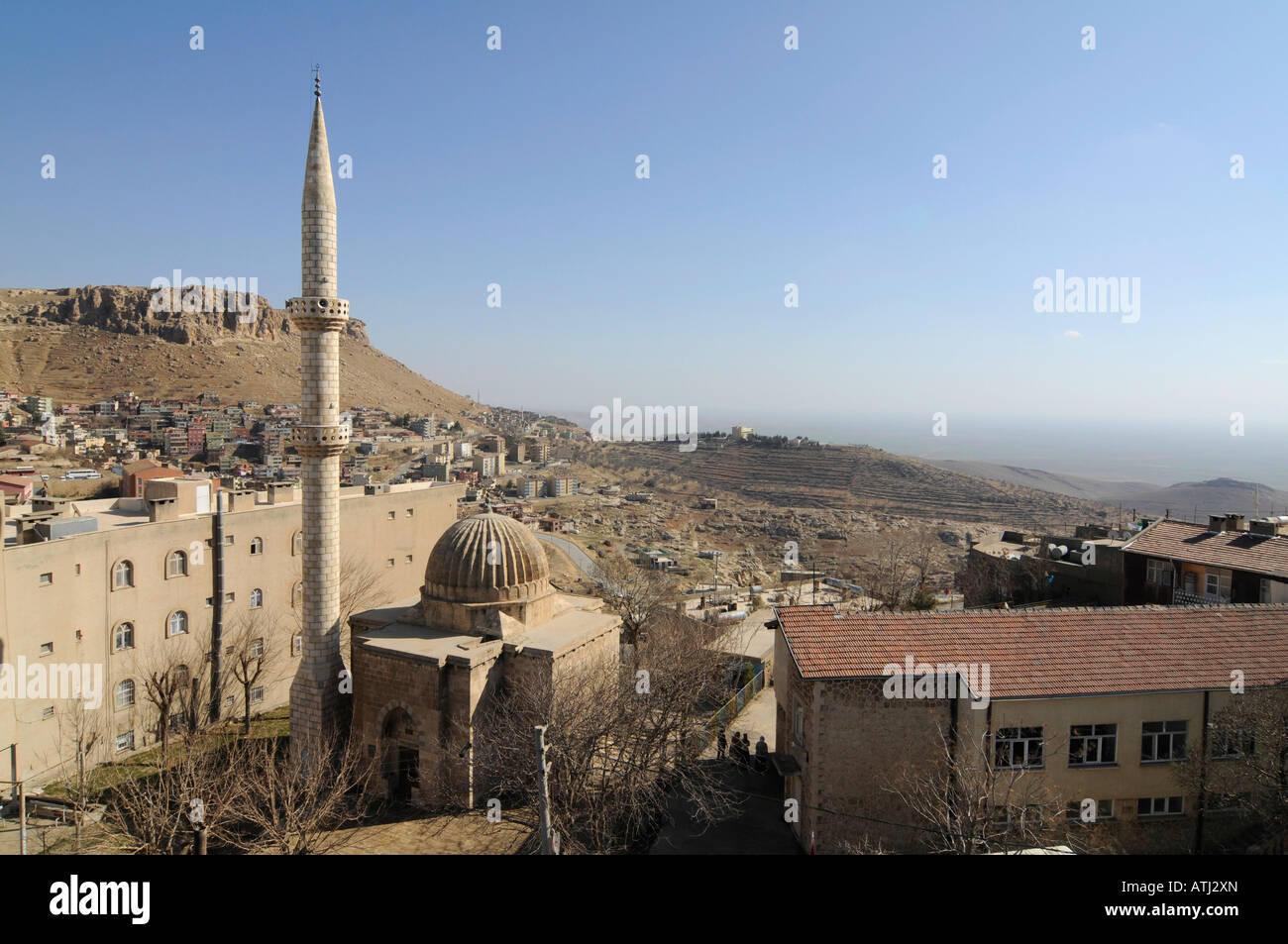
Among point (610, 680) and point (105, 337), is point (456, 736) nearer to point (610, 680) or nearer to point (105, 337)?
point (610, 680)

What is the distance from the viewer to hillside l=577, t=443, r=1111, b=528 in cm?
10188

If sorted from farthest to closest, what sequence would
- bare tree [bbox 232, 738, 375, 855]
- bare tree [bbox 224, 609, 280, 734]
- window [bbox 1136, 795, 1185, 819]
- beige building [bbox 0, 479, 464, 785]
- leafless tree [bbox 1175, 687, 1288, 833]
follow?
bare tree [bbox 224, 609, 280, 734], beige building [bbox 0, 479, 464, 785], window [bbox 1136, 795, 1185, 819], leafless tree [bbox 1175, 687, 1288, 833], bare tree [bbox 232, 738, 375, 855]

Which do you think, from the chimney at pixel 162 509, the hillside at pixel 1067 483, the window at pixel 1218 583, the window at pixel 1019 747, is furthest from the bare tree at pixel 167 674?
the hillside at pixel 1067 483

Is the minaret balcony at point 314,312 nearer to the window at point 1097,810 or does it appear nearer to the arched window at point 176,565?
the arched window at point 176,565

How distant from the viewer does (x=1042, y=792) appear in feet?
51.5

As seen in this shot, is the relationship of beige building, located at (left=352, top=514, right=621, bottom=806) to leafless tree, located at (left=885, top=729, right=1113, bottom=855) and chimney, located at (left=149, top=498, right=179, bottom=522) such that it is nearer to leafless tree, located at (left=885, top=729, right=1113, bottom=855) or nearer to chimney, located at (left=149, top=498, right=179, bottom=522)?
leafless tree, located at (left=885, top=729, right=1113, bottom=855)

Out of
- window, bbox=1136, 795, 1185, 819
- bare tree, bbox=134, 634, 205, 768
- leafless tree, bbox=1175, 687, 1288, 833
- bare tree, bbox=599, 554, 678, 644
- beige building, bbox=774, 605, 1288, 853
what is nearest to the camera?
leafless tree, bbox=1175, 687, 1288, 833

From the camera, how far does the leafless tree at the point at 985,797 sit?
14.5m

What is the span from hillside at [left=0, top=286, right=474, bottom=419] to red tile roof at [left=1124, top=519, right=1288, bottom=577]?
113267 millimetres

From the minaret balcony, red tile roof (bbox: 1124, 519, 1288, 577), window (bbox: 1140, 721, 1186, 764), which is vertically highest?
the minaret balcony

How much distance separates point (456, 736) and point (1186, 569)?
25329 millimetres

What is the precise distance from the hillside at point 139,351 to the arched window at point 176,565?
92.0 metres

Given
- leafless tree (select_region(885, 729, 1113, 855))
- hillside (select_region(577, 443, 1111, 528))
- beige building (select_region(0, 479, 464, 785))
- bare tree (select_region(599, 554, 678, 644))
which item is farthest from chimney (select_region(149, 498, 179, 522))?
hillside (select_region(577, 443, 1111, 528))
